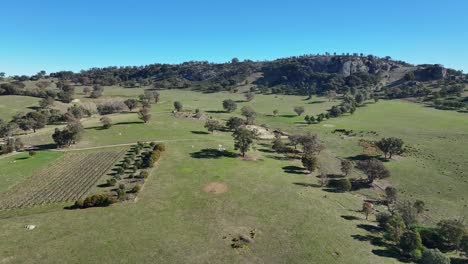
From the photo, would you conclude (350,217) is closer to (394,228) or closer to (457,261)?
(394,228)

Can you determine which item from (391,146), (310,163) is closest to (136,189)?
(310,163)

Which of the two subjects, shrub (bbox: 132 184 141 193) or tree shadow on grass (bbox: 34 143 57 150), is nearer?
shrub (bbox: 132 184 141 193)

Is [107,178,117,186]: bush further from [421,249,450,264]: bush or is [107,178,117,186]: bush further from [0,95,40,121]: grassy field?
[0,95,40,121]: grassy field

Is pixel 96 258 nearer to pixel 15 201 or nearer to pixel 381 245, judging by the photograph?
pixel 15 201

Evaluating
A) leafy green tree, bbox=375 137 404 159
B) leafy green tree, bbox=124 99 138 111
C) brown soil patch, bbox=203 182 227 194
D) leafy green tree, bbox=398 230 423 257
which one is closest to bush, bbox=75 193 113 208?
brown soil patch, bbox=203 182 227 194

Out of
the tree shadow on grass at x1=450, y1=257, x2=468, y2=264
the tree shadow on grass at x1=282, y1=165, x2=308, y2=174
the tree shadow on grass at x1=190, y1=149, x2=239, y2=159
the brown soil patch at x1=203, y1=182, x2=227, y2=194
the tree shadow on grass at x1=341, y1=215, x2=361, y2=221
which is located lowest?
the tree shadow on grass at x1=450, y1=257, x2=468, y2=264
